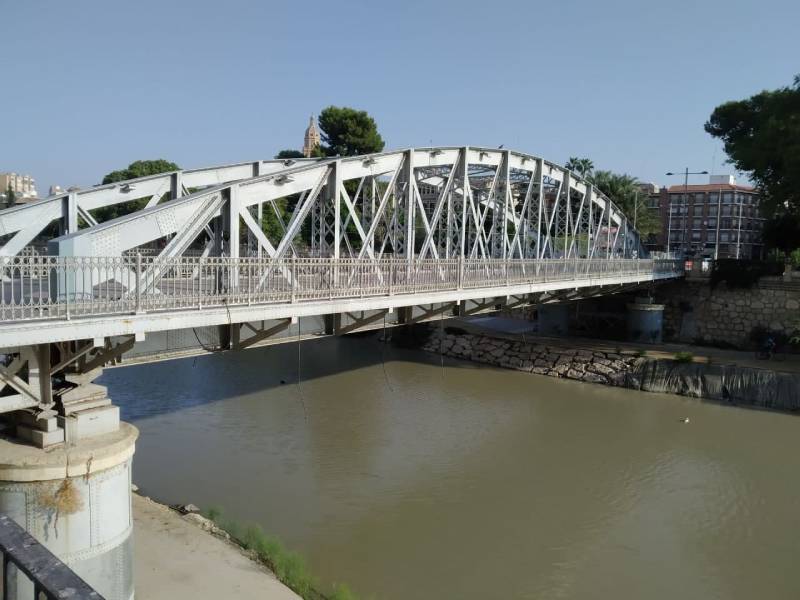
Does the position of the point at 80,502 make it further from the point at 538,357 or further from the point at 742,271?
the point at 742,271

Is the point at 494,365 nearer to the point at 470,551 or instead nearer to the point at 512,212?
the point at 512,212

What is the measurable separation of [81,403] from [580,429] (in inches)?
624

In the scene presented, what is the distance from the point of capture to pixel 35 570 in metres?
1.85

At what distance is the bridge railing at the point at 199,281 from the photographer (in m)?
7.82

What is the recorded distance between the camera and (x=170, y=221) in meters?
10.0

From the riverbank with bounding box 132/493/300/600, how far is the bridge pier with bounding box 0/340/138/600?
883 millimetres

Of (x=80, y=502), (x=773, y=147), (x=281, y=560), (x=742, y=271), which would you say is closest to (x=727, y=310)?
(x=742, y=271)

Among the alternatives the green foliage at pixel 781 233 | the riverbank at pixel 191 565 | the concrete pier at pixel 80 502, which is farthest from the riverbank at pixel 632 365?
the concrete pier at pixel 80 502

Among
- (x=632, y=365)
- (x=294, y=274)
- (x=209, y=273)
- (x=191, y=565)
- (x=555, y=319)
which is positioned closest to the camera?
(x=191, y=565)

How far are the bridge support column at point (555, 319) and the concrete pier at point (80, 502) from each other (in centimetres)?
2910

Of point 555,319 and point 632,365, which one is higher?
point 555,319

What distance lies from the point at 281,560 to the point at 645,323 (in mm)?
26920

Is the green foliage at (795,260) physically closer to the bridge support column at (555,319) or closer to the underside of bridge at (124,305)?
the bridge support column at (555,319)

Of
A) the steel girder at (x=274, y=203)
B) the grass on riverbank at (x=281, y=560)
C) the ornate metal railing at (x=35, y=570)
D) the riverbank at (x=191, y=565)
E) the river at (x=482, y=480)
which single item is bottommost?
the river at (x=482, y=480)
